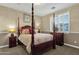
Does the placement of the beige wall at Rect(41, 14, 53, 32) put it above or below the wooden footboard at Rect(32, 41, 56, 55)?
above

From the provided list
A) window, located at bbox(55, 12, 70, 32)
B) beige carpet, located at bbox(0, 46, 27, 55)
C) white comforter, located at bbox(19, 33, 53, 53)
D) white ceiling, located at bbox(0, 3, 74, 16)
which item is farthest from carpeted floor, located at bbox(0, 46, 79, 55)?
white ceiling, located at bbox(0, 3, 74, 16)

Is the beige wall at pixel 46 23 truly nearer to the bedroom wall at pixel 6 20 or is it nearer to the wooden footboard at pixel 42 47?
the wooden footboard at pixel 42 47

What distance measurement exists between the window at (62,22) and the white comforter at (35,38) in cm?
27

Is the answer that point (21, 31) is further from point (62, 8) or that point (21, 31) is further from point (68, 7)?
point (68, 7)

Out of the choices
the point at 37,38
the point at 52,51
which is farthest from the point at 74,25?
the point at 37,38

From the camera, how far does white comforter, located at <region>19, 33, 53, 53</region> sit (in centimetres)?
179

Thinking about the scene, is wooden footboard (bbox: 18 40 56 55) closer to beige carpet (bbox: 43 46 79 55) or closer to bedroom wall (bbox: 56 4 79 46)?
beige carpet (bbox: 43 46 79 55)

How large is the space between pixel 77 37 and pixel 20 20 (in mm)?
1281

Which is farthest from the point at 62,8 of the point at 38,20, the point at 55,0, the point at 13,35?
the point at 13,35

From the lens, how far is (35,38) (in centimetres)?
180

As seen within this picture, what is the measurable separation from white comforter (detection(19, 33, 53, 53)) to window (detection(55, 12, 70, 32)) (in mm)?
271

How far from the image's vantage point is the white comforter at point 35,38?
5.86ft

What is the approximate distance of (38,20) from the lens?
184 centimetres

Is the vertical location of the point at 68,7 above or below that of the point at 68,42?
above
